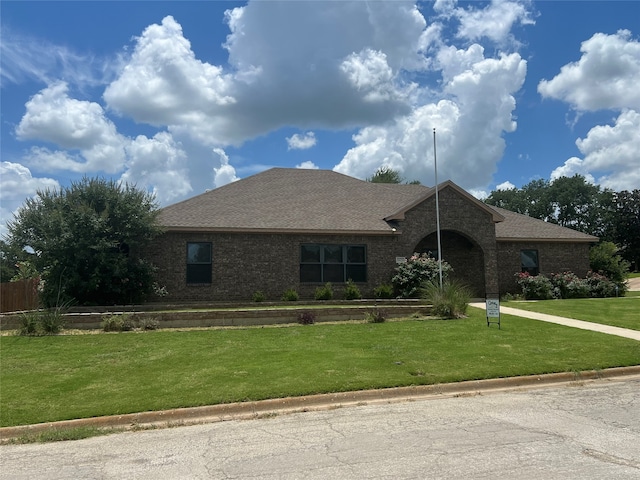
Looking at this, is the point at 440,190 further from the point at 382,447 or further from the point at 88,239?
the point at 382,447

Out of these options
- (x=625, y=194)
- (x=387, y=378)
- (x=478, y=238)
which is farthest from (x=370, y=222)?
(x=625, y=194)

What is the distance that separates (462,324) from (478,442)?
359 inches

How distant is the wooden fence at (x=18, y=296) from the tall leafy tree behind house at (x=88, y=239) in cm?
134

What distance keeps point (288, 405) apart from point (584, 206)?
84.3 meters

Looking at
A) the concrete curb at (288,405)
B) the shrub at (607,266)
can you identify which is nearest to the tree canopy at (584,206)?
the shrub at (607,266)

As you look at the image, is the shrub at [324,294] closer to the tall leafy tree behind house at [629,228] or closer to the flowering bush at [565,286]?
the flowering bush at [565,286]

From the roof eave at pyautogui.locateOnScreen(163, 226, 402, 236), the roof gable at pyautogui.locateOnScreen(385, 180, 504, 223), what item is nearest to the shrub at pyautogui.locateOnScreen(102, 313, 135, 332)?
the roof eave at pyautogui.locateOnScreen(163, 226, 402, 236)

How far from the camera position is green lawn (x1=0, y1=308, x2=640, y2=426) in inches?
316

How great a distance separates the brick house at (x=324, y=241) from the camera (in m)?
21.3

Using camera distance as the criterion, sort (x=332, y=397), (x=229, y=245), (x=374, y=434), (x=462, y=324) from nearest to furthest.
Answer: (x=374, y=434)
(x=332, y=397)
(x=462, y=324)
(x=229, y=245)

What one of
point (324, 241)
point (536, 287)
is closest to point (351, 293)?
point (324, 241)

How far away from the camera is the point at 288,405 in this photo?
7.71 meters

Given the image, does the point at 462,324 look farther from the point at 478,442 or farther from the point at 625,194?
the point at 625,194

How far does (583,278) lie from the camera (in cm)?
2594
